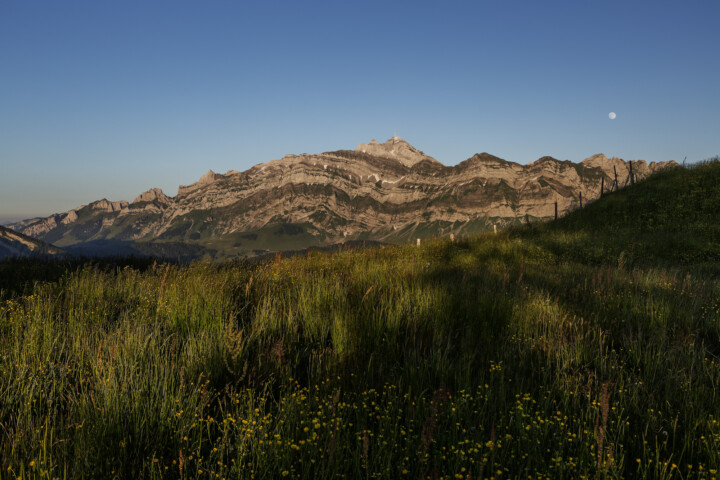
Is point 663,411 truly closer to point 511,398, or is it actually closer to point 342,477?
point 511,398

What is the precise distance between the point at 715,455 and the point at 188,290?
19.6ft

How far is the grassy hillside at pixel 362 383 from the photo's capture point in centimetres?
223

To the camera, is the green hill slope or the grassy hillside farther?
the green hill slope

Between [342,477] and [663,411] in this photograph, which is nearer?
[342,477]

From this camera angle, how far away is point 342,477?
7.23ft

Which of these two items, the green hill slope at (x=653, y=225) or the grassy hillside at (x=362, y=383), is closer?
the grassy hillside at (x=362, y=383)

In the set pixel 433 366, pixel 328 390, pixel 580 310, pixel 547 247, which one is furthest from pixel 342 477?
pixel 547 247

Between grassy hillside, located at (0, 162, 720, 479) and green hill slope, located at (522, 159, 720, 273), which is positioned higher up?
green hill slope, located at (522, 159, 720, 273)

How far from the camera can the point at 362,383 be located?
3254 mm

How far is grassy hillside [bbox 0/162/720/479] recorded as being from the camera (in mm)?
2227

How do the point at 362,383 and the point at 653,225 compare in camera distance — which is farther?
the point at 653,225

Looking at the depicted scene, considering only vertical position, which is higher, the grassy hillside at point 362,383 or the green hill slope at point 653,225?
the green hill slope at point 653,225

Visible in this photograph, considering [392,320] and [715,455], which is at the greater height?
[392,320]

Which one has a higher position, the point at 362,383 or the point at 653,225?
the point at 653,225
